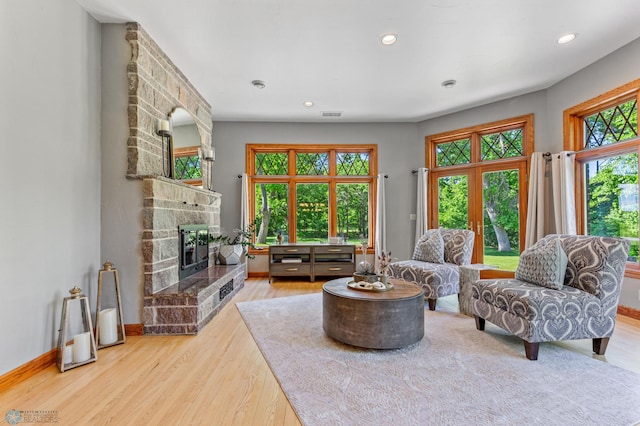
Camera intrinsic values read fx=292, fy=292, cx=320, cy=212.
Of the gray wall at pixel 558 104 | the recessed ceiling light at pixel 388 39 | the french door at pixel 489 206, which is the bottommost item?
the french door at pixel 489 206

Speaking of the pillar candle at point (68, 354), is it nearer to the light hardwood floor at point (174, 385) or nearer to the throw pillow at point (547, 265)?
the light hardwood floor at point (174, 385)

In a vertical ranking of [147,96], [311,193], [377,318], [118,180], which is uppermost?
[147,96]

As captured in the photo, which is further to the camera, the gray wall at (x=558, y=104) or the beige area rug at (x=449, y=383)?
the gray wall at (x=558, y=104)

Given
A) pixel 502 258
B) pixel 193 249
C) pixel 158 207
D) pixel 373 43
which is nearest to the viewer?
pixel 158 207

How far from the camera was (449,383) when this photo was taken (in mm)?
1928

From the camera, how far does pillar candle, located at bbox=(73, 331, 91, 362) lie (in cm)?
221

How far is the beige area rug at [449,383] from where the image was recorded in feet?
5.29

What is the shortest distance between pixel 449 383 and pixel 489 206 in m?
3.63

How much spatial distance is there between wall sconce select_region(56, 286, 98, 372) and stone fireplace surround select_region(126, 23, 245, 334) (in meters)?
0.51

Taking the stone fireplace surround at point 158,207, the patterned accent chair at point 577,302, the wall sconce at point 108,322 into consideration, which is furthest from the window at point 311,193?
the patterned accent chair at point 577,302

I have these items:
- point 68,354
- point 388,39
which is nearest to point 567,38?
point 388,39

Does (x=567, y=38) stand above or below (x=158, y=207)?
above

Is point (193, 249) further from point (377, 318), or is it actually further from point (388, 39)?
point (388, 39)

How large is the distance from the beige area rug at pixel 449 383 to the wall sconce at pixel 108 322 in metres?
1.22
